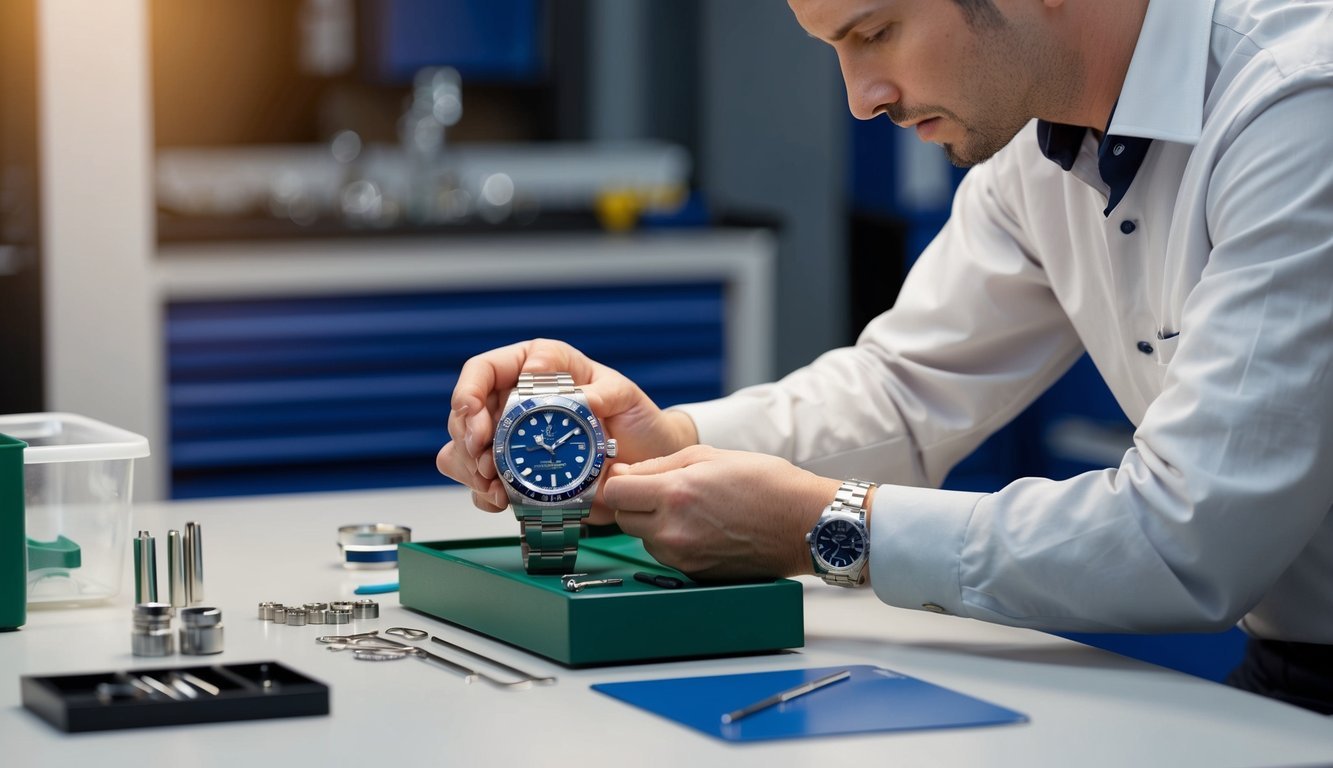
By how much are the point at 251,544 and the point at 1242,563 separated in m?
1.13

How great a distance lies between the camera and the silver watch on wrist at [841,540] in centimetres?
159

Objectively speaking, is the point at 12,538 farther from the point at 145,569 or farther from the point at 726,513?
the point at 726,513

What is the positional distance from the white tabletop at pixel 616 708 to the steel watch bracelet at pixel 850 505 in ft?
0.16

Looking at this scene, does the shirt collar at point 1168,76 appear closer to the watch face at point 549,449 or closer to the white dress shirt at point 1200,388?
the white dress shirt at point 1200,388

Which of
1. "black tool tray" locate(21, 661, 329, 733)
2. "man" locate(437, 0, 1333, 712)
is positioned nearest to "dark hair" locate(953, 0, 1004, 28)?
"man" locate(437, 0, 1333, 712)

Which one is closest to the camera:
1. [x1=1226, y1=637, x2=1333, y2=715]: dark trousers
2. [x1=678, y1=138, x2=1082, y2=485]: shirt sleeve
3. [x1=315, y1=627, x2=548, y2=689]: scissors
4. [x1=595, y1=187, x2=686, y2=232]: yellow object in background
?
[x1=315, y1=627, x2=548, y2=689]: scissors

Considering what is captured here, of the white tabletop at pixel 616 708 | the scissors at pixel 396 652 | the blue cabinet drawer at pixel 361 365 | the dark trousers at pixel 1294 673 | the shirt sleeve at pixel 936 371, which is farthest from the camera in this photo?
the blue cabinet drawer at pixel 361 365

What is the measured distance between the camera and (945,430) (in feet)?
7.13

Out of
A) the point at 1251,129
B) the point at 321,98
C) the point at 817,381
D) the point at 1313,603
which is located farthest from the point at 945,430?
the point at 321,98

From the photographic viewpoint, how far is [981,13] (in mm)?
1716

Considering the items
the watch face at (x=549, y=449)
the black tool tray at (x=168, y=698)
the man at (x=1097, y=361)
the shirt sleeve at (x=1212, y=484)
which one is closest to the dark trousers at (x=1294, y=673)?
the man at (x=1097, y=361)

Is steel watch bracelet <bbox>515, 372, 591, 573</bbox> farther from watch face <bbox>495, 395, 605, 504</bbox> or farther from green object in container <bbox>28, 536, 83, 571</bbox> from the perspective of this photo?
green object in container <bbox>28, 536, 83, 571</bbox>

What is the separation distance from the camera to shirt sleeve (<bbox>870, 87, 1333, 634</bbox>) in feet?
4.86

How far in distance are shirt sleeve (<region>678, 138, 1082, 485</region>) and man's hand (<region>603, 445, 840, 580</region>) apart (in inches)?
17.7
